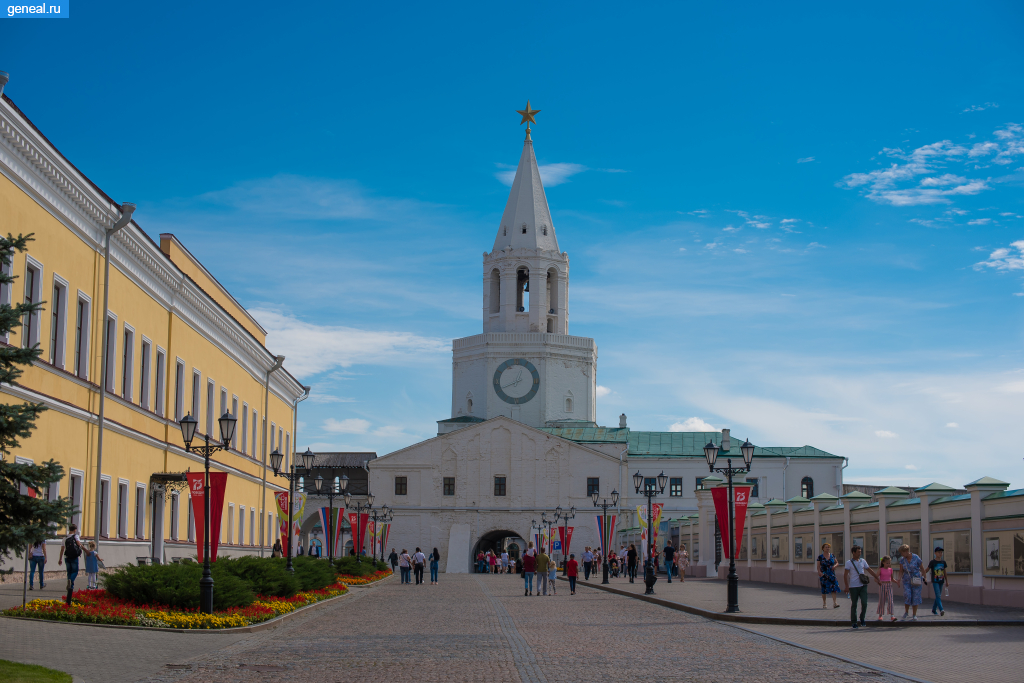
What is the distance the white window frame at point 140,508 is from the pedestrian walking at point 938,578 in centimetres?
2079

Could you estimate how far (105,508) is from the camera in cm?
2872

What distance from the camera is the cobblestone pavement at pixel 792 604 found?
22014 mm

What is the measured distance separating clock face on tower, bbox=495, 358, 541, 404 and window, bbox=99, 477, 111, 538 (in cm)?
6103

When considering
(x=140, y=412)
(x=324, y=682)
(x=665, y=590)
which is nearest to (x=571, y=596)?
(x=665, y=590)

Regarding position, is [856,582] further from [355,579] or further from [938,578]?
[355,579]

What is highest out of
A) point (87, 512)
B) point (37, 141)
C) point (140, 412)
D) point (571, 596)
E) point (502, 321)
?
point (502, 321)

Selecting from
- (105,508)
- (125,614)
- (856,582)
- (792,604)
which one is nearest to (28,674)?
(125,614)

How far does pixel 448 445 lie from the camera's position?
270 feet

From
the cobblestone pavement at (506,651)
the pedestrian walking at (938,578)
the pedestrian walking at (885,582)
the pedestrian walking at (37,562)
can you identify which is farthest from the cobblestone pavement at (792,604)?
the pedestrian walking at (37,562)

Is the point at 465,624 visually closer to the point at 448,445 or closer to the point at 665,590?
the point at 665,590

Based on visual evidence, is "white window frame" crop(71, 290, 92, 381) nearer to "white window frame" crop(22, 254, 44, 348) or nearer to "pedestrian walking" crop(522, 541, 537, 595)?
"white window frame" crop(22, 254, 44, 348)

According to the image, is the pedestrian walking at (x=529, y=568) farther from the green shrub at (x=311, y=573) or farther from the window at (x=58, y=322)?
the window at (x=58, y=322)

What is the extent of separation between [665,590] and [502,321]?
56450 mm

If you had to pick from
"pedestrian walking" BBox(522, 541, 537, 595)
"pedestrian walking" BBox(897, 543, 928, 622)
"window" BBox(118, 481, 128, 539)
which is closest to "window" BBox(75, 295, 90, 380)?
"window" BBox(118, 481, 128, 539)
